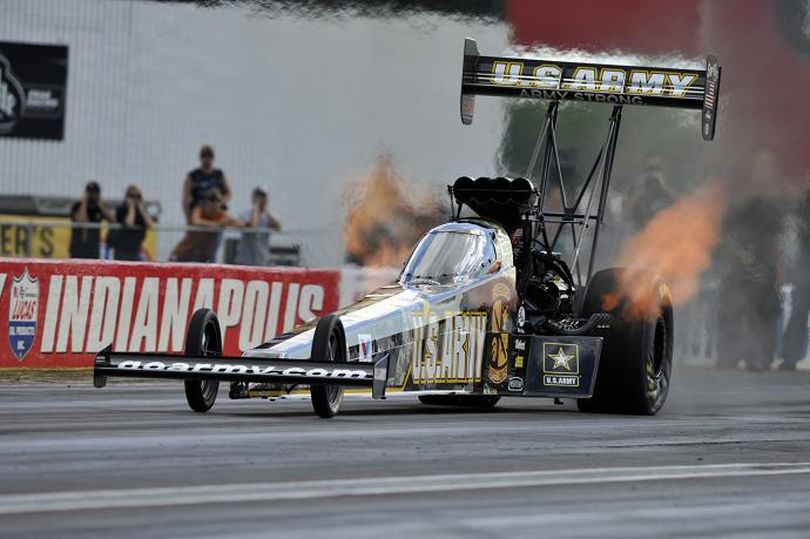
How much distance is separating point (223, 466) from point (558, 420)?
5.90 meters

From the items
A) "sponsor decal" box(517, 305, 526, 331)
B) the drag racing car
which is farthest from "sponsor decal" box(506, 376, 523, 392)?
"sponsor decal" box(517, 305, 526, 331)

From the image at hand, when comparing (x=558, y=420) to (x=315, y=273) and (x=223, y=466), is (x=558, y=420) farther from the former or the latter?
(x=315, y=273)

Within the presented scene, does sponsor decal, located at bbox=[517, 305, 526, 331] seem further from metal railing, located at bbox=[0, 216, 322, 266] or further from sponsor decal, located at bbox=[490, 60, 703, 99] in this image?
metal railing, located at bbox=[0, 216, 322, 266]

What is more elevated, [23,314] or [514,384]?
[514,384]

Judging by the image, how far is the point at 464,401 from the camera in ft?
59.9

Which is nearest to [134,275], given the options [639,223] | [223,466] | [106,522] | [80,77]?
[639,223]

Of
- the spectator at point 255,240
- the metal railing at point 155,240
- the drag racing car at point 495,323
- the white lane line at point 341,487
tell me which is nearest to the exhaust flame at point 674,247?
the drag racing car at point 495,323

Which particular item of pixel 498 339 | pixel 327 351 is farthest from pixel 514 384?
pixel 327 351

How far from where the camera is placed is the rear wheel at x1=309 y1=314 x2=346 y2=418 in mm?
14133

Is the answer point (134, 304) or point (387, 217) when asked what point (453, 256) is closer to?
point (387, 217)

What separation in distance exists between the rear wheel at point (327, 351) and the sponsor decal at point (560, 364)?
9.22 feet

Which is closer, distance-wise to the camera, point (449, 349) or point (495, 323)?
point (449, 349)

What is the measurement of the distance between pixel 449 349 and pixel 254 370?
2440mm

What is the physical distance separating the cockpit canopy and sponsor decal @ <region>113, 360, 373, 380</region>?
2812 millimetres
